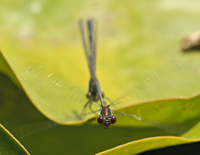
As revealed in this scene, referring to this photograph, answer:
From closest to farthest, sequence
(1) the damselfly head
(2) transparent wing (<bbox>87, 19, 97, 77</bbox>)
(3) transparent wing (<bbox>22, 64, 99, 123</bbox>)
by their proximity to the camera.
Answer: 1. (1) the damselfly head
2. (3) transparent wing (<bbox>22, 64, 99, 123</bbox>)
3. (2) transparent wing (<bbox>87, 19, 97, 77</bbox>)

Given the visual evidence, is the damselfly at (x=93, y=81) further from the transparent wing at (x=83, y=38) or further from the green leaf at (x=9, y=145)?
the green leaf at (x=9, y=145)

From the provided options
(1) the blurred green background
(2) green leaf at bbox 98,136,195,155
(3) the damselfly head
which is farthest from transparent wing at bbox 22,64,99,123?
(2) green leaf at bbox 98,136,195,155

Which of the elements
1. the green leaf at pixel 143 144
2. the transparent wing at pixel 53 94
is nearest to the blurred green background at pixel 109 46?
the transparent wing at pixel 53 94

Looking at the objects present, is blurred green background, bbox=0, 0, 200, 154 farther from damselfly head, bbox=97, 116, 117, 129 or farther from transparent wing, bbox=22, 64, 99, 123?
damselfly head, bbox=97, 116, 117, 129

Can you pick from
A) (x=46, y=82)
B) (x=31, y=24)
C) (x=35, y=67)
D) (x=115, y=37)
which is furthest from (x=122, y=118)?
(x=31, y=24)

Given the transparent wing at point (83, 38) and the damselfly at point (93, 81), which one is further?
the transparent wing at point (83, 38)
